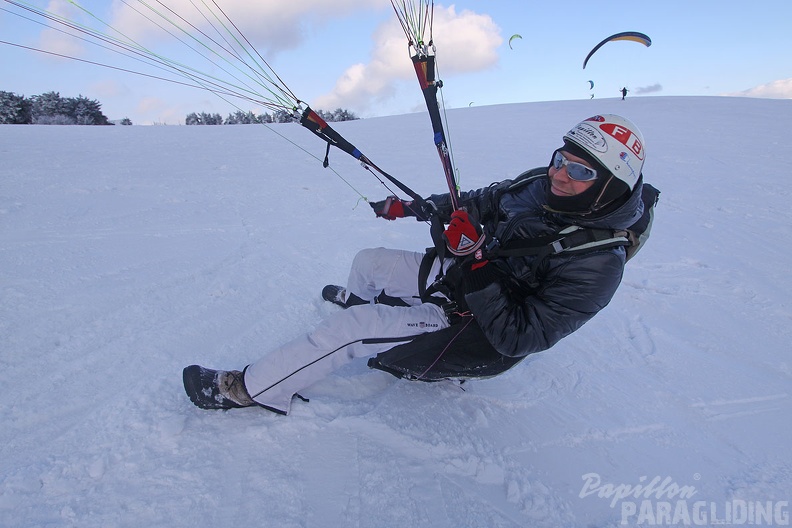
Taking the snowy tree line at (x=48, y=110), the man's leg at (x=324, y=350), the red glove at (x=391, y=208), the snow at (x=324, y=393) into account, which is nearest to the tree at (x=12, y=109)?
the snowy tree line at (x=48, y=110)

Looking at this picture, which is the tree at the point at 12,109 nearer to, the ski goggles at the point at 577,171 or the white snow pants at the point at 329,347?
the white snow pants at the point at 329,347

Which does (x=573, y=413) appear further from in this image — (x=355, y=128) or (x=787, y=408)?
(x=355, y=128)

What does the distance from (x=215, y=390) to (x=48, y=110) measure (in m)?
29.0

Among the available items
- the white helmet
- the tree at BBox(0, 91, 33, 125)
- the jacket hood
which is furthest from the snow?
the tree at BBox(0, 91, 33, 125)

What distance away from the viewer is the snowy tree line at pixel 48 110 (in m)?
21.2

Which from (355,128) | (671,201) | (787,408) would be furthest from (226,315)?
(355,128)

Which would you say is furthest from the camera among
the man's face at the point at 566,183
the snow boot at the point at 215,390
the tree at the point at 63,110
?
the tree at the point at 63,110

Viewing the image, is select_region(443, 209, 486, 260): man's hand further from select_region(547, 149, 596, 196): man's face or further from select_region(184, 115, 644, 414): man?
select_region(547, 149, 596, 196): man's face

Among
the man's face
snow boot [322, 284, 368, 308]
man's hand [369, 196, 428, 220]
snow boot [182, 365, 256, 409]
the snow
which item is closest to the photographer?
the snow

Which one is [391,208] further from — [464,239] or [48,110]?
[48,110]

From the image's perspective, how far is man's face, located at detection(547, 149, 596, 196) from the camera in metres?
2.33

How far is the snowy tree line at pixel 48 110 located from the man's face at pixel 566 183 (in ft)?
86.2

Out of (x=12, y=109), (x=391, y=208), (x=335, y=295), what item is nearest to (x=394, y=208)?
(x=391, y=208)

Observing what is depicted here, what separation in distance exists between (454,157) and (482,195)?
6454 mm
